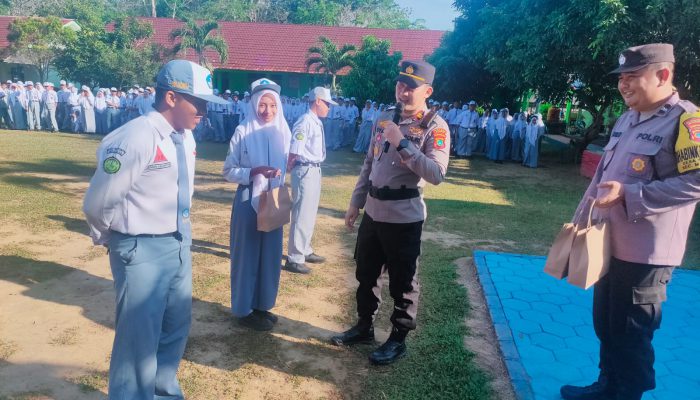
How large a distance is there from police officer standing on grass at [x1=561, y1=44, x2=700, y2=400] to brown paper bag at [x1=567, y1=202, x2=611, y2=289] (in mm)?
84

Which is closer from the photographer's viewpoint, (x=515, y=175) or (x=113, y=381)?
(x=113, y=381)

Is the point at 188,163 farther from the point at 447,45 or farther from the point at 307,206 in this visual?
the point at 447,45

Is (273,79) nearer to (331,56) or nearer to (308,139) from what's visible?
(331,56)

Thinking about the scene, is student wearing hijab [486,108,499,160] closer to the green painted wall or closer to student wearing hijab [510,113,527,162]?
student wearing hijab [510,113,527,162]

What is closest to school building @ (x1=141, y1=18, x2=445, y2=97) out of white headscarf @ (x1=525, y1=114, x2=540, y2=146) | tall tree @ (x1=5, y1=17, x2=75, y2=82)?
tall tree @ (x1=5, y1=17, x2=75, y2=82)

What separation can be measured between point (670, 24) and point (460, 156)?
7790 mm

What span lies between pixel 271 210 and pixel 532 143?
13337 millimetres

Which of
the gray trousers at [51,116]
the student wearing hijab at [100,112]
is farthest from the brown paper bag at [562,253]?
the gray trousers at [51,116]

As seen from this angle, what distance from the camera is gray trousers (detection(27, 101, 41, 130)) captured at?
57.0 ft

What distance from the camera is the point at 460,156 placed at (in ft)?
55.6

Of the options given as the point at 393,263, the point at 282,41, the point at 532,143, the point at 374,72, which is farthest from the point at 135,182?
the point at 282,41

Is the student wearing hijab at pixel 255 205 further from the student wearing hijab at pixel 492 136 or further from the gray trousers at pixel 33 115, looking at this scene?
the gray trousers at pixel 33 115

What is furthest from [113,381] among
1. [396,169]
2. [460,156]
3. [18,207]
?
[460,156]

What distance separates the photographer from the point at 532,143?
50.3 ft
